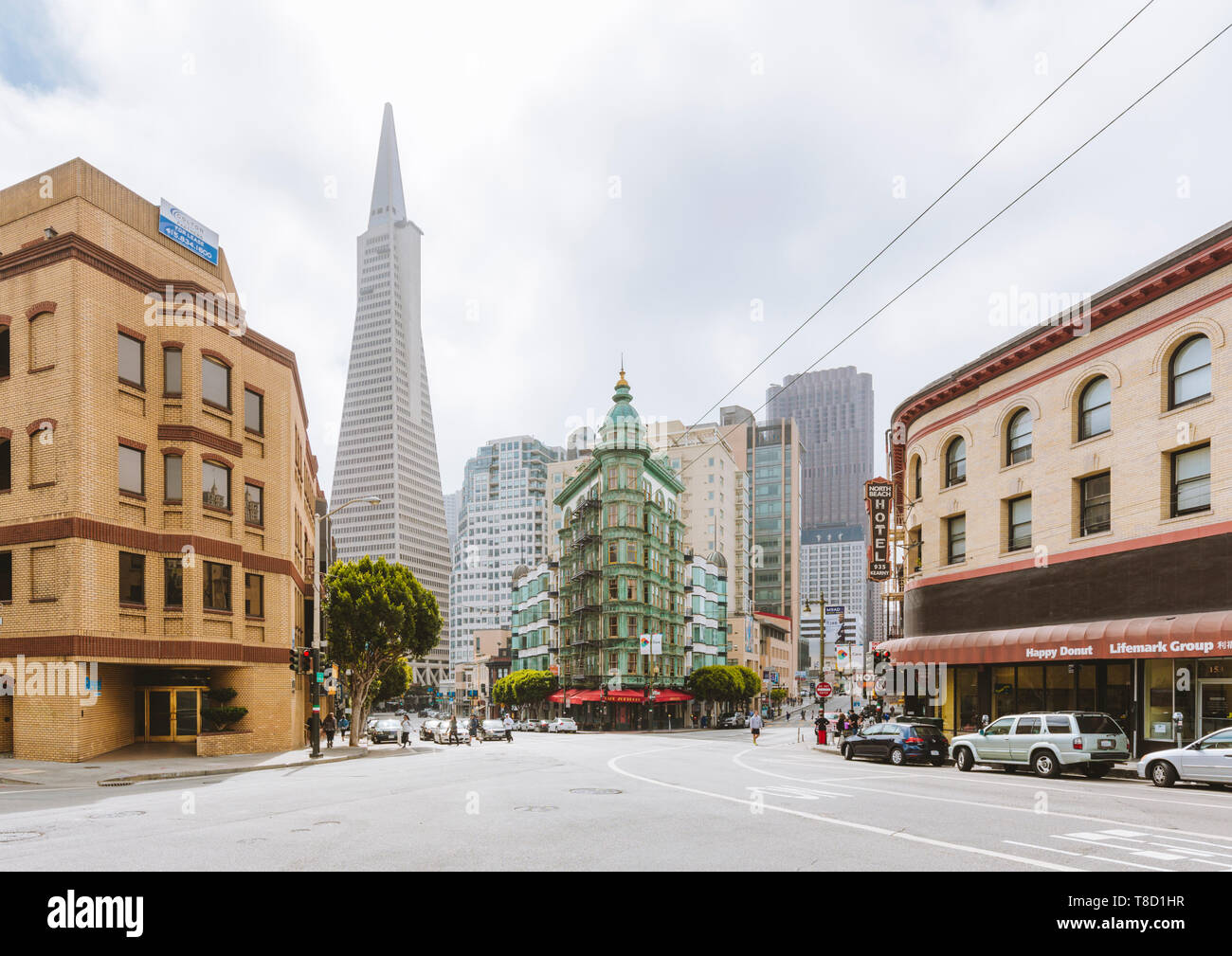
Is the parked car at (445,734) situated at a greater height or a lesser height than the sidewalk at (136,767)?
lesser

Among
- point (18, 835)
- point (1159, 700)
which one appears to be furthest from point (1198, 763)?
point (18, 835)

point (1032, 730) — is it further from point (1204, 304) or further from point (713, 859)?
point (713, 859)

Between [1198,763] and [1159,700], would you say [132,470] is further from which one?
[1159,700]

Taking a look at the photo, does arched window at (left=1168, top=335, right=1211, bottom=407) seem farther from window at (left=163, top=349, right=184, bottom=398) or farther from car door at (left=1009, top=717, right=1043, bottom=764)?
window at (left=163, top=349, right=184, bottom=398)

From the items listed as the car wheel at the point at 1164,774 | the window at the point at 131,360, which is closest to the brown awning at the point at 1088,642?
the car wheel at the point at 1164,774

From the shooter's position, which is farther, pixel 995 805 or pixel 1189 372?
pixel 1189 372

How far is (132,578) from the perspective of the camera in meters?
28.9

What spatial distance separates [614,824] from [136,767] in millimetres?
18445

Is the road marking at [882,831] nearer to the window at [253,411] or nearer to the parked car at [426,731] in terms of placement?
the window at [253,411]

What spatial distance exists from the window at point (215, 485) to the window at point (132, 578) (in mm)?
2972

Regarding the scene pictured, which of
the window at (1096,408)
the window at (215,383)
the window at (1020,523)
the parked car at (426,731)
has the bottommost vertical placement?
the parked car at (426,731)

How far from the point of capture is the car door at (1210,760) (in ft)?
63.9

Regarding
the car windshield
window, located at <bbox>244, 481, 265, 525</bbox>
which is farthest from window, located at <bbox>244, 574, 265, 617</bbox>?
the car windshield

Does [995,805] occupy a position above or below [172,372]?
below
